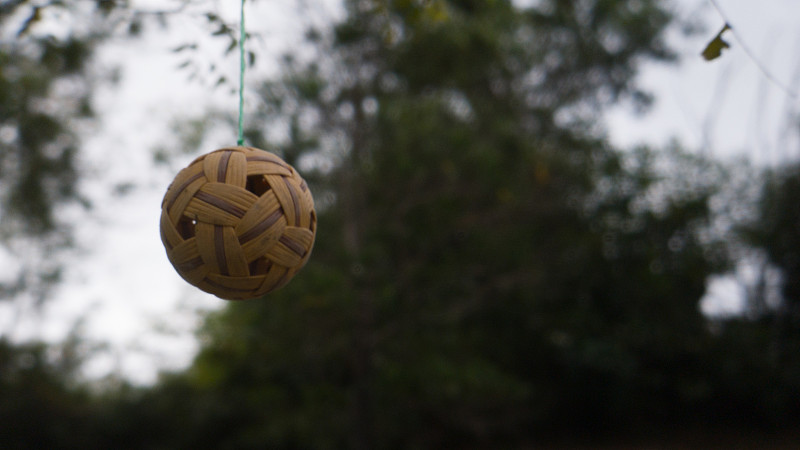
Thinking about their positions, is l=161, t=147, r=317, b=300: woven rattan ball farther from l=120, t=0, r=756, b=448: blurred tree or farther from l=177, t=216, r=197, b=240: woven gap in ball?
l=120, t=0, r=756, b=448: blurred tree

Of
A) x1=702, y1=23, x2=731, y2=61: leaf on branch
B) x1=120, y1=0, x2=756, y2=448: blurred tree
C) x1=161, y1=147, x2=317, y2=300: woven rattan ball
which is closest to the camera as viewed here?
x1=161, y1=147, x2=317, y2=300: woven rattan ball

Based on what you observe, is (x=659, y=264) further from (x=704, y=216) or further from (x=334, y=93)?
(x=334, y=93)

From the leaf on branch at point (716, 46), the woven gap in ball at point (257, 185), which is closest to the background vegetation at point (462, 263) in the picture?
the woven gap in ball at point (257, 185)

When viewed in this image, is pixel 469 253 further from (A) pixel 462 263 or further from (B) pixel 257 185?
(B) pixel 257 185

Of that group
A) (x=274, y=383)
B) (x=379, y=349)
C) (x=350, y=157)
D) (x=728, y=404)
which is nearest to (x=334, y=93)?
(x=350, y=157)

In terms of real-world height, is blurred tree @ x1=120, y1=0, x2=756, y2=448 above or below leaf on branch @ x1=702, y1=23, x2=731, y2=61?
above

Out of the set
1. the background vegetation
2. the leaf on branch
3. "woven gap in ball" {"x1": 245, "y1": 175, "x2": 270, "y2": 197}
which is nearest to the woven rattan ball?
"woven gap in ball" {"x1": 245, "y1": 175, "x2": 270, "y2": 197}
